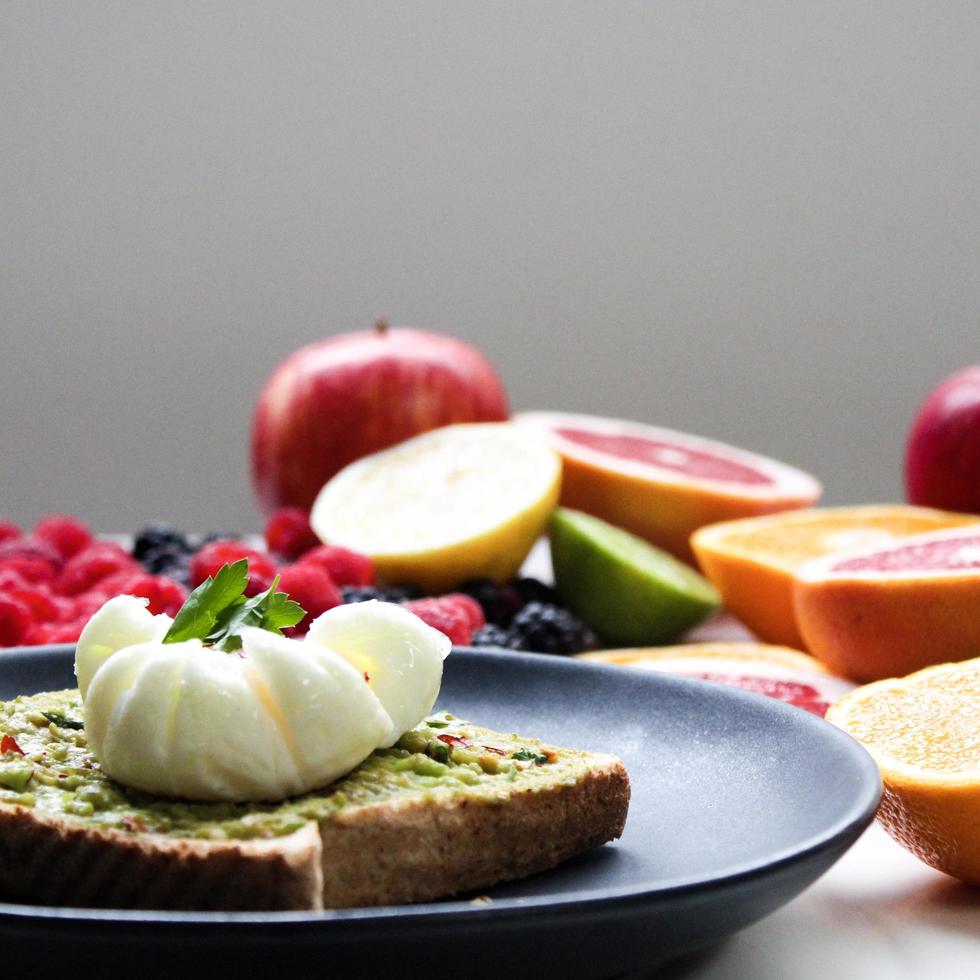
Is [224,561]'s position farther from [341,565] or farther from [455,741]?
[455,741]

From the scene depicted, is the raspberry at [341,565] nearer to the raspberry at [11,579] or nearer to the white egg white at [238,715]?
the raspberry at [11,579]

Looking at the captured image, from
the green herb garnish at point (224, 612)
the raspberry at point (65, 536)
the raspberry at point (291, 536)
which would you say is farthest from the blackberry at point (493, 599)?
the green herb garnish at point (224, 612)

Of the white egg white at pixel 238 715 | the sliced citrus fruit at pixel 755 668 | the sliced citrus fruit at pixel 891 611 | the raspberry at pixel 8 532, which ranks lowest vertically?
the raspberry at pixel 8 532

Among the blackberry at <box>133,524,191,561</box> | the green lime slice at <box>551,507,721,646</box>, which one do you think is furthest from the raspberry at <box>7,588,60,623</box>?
the green lime slice at <box>551,507,721,646</box>

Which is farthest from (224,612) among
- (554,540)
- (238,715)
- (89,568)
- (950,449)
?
(950,449)

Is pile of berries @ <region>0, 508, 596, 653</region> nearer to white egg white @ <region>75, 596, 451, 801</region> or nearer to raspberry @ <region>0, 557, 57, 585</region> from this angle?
raspberry @ <region>0, 557, 57, 585</region>

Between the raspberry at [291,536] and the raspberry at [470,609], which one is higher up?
the raspberry at [470,609]

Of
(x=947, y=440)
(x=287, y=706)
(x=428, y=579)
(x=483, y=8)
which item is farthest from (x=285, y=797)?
(x=483, y=8)

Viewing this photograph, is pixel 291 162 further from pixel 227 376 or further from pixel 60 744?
pixel 60 744
